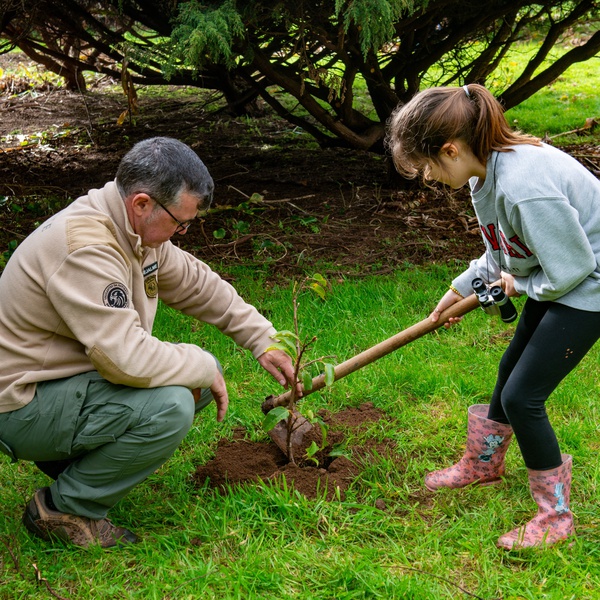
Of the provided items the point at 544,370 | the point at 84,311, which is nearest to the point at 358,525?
the point at 544,370

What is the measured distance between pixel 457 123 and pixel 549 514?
1.44m

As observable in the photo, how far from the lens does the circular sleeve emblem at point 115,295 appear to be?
8.65 feet

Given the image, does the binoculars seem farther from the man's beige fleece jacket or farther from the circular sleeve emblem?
the circular sleeve emblem

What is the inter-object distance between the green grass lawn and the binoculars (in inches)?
30.5

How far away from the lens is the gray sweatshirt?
2.43m

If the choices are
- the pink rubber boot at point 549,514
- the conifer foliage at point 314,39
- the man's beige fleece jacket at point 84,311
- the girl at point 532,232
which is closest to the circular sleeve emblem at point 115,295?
the man's beige fleece jacket at point 84,311

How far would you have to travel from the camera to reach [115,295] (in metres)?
2.66

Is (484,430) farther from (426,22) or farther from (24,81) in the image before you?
(24,81)

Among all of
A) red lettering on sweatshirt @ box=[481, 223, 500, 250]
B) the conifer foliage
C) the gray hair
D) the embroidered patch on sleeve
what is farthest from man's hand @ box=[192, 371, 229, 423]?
the conifer foliage

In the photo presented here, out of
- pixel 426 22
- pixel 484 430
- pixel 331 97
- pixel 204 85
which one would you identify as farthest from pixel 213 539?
pixel 204 85

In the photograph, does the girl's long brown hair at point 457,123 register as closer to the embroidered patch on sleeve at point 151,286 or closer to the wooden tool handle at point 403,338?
the wooden tool handle at point 403,338

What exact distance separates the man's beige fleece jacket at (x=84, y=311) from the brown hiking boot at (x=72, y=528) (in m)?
0.44

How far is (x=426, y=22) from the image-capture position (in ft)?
19.1

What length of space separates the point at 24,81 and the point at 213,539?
1040 cm
